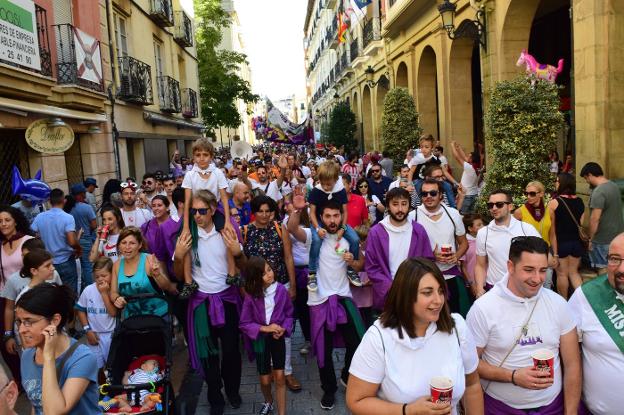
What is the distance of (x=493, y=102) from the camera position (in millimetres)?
8672

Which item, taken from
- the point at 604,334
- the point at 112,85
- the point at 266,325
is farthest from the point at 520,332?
the point at 112,85

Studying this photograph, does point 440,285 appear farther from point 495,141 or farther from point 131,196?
point 495,141

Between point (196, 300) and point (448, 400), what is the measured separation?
2.96m

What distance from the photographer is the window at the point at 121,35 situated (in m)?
15.3

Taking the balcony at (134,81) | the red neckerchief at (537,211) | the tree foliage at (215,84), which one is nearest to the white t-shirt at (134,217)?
the red neckerchief at (537,211)

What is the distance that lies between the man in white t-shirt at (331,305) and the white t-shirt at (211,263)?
2.80 ft

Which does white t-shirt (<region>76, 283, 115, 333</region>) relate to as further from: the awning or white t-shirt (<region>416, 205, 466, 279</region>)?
the awning

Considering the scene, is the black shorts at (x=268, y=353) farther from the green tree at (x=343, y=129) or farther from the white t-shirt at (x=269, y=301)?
the green tree at (x=343, y=129)

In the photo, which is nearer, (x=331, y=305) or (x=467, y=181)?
(x=331, y=305)

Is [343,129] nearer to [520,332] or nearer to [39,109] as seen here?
[39,109]

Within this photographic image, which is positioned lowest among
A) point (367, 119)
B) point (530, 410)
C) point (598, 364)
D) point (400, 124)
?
point (530, 410)

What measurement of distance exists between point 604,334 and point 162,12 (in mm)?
18520

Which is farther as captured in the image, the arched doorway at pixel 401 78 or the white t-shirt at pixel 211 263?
the arched doorway at pixel 401 78

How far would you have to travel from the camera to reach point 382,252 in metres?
4.55
